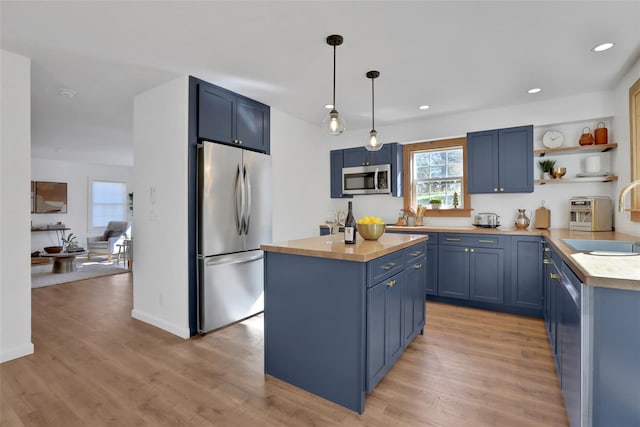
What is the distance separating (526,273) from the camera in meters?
3.45

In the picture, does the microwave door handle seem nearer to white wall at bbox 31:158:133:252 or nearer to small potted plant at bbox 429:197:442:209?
small potted plant at bbox 429:197:442:209

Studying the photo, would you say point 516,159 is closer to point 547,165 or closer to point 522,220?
point 547,165

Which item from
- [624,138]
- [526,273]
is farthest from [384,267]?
[624,138]

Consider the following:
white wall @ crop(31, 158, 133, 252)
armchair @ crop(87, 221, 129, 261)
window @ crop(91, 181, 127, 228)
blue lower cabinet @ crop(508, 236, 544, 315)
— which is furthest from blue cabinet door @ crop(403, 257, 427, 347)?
window @ crop(91, 181, 127, 228)

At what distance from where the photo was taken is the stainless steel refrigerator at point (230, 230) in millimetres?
3049

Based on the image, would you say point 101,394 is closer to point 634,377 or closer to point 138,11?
point 138,11

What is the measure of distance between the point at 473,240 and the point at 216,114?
3.26 metres

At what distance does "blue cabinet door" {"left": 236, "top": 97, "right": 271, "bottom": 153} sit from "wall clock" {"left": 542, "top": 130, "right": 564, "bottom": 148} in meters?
3.40

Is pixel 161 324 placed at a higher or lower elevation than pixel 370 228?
lower

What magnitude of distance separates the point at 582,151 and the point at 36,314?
6.60 m

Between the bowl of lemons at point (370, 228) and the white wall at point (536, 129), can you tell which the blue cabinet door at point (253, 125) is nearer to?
the bowl of lemons at point (370, 228)

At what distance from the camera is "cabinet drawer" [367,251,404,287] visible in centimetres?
189

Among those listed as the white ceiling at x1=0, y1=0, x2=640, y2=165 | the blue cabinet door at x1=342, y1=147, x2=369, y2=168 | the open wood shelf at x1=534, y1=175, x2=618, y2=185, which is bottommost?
the open wood shelf at x1=534, y1=175, x2=618, y2=185

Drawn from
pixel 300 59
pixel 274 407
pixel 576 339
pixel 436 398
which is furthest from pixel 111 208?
pixel 576 339
